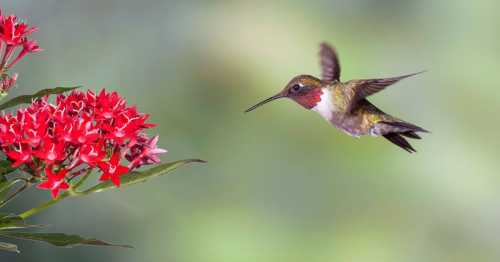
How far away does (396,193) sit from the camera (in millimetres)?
4875

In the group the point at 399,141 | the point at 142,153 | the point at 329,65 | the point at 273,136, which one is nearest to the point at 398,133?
the point at 399,141

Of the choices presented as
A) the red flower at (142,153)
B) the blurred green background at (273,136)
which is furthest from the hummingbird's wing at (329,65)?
the blurred green background at (273,136)

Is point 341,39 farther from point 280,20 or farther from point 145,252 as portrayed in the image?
point 145,252

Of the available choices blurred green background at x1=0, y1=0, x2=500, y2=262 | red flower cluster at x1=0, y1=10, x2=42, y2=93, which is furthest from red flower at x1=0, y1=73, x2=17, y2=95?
blurred green background at x1=0, y1=0, x2=500, y2=262

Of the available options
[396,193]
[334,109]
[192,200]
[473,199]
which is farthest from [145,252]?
[334,109]

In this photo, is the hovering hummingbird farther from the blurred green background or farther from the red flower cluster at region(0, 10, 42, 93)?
the blurred green background

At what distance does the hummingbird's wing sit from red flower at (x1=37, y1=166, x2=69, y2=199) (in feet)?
3.26

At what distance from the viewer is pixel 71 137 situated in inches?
57.2

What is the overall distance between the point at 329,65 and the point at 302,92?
28cm

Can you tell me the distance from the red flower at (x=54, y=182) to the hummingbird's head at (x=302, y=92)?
682mm

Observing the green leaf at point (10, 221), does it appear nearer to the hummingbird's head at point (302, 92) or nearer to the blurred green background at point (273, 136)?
the hummingbird's head at point (302, 92)

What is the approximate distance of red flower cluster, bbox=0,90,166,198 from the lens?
1456 millimetres

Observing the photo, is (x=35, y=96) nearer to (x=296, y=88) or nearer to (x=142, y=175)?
(x=142, y=175)

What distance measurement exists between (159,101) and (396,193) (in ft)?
4.69
